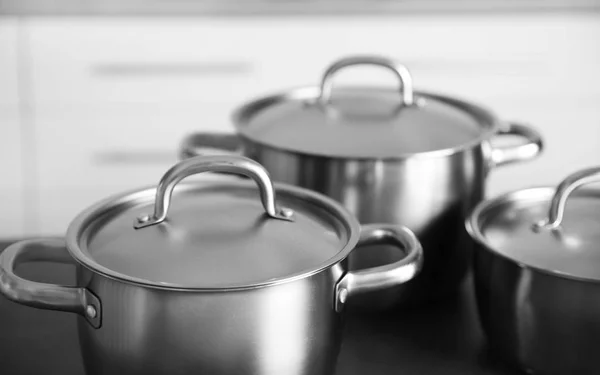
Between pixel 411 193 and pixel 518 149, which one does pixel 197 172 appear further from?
pixel 518 149

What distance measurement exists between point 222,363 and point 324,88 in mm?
434

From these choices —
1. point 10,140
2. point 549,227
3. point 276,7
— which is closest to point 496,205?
point 549,227

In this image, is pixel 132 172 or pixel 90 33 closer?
pixel 90 33

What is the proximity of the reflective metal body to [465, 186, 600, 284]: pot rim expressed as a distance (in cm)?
4

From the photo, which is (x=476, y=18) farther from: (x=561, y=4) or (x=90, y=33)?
(x=90, y=33)

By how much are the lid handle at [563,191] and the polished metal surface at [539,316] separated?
2.7 inches

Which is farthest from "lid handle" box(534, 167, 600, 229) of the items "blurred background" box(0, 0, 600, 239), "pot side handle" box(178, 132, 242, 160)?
"blurred background" box(0, 0, 600, 239)

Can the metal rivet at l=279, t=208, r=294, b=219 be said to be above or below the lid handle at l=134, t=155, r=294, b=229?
below

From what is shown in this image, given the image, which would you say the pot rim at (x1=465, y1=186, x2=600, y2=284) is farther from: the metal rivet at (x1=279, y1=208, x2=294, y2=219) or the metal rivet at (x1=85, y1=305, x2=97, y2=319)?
the metal rivet at (x1=85, y1=305, x2=97, y2=319)

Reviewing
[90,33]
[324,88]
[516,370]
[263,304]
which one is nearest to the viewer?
[263,304]

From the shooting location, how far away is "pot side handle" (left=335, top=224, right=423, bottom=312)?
608 millimetres

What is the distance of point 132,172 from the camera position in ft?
6.88

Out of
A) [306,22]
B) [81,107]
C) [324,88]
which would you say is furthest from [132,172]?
[324,88]

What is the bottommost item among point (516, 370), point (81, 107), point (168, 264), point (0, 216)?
point (0, 216)
